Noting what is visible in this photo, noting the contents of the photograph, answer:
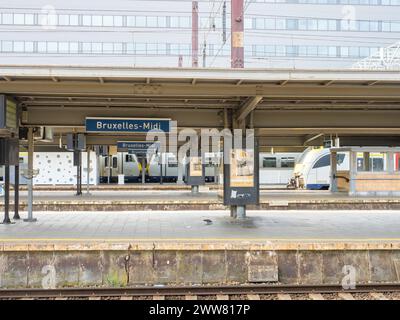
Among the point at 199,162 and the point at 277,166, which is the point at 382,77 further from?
the point at 277,166

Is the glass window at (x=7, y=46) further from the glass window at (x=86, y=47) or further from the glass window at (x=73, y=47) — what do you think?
the glass window at (x=86, y=47)

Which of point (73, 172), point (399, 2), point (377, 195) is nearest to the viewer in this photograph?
point (377, 195)

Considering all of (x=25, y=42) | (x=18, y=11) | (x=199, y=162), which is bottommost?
(x=199, y=162)

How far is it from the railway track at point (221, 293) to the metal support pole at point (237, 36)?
34.8ft

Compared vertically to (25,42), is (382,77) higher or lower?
lower

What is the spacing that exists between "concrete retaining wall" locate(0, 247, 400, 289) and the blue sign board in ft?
12.9

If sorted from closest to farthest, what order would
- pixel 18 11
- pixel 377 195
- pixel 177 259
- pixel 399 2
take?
pixel 177 259 < pixel 377 195 < pixel 18 11 < pixel 399 2

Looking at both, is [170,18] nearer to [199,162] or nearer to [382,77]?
[199,162]

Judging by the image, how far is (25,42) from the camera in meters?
48.5

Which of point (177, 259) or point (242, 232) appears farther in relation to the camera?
point (242, 232)

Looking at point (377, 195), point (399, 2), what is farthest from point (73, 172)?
point (399, 2)

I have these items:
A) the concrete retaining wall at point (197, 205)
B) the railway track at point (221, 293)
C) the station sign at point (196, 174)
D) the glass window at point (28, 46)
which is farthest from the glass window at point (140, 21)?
the railway track at point (221, 293)

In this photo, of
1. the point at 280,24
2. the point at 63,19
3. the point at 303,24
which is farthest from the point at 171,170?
the point at 303,24

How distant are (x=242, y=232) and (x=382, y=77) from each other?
13.7 feet
